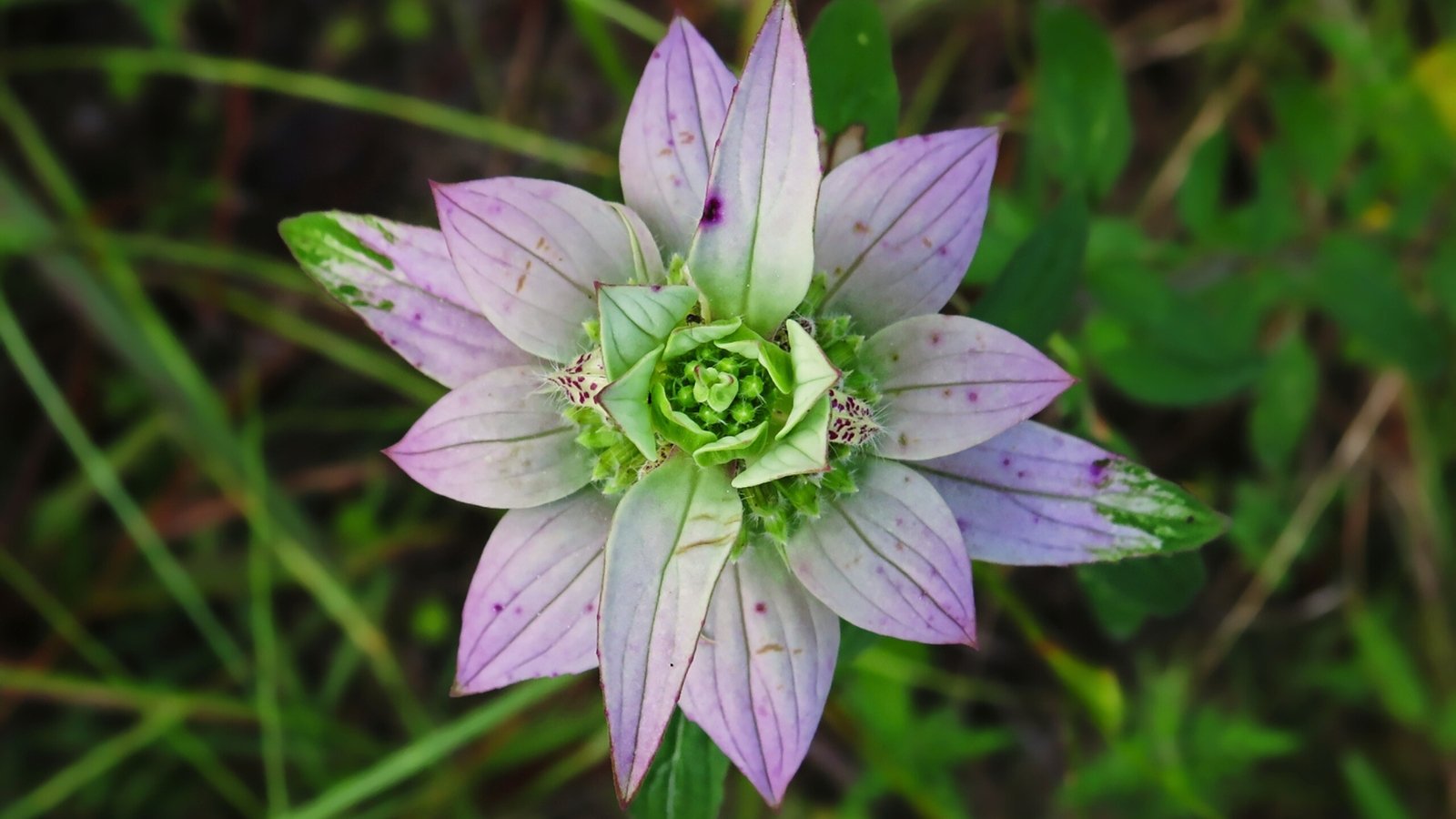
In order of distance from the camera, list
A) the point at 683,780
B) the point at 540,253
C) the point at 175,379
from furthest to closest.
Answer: the point at 175,379
the point at 683,780
the point at 540,253

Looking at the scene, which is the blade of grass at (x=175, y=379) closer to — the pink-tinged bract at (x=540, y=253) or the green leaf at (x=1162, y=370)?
the pink-tinged bract at (x=540, y=253)

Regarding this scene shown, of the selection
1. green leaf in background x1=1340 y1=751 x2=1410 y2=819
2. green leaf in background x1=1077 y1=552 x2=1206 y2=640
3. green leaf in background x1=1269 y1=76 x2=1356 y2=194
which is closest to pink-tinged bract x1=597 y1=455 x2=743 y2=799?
green leaf in background x1=1077 y1=552 x2=1206 y2=640

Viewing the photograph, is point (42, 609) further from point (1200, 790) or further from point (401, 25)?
point (1200, 790)

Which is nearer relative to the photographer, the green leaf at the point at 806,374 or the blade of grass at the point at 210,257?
the green leaf at the point at 806,374

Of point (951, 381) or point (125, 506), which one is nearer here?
point (951, 381)

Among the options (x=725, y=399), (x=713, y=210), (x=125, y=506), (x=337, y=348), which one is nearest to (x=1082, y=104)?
(x=713, y=210)

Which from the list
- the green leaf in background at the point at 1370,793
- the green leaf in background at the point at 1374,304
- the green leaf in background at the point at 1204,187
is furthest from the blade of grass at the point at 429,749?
the green leaf in background at the point at 1370,793

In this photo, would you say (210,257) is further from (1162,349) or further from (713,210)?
(1162,349)
